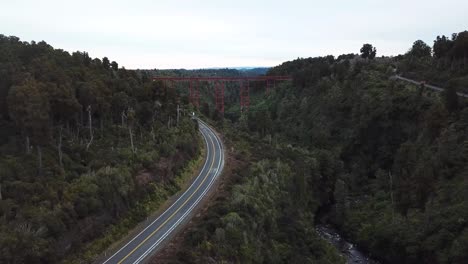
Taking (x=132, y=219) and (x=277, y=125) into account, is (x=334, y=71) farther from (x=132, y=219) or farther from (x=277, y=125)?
(x=132, y=219)

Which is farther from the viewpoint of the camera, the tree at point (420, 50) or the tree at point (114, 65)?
the tree at point (420, 50)

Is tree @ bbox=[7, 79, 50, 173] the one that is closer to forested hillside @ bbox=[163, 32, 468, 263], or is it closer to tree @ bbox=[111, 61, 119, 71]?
forested hillside @ bbox=[163, 32, 468, 263]

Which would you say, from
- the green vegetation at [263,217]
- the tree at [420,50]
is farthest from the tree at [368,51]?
the green vegetation at [263,217]

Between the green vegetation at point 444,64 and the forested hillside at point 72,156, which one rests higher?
the green vegetation at point 444,64

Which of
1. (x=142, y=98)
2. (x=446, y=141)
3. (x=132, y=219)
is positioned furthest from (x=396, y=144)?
(x=132, y=219)

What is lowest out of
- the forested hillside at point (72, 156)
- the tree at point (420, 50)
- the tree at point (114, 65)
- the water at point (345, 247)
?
the water at point (345, 247)

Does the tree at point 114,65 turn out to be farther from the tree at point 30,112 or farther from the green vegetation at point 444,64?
the green vegetation at point 444,64
